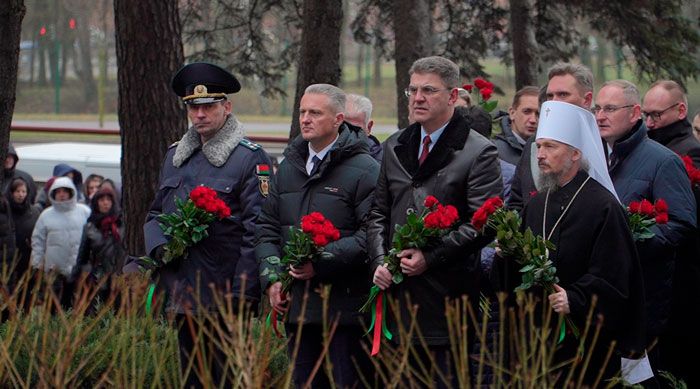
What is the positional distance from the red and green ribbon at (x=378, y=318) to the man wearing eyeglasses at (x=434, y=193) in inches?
2.1

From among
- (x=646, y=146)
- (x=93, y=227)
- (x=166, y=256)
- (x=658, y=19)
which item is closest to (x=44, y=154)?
(x=93, y=227)

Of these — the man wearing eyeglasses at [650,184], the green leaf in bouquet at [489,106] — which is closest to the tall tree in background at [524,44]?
the green leaf in bouquet at [489,106]

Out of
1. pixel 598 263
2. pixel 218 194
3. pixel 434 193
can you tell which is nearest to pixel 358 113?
pixel 218 194

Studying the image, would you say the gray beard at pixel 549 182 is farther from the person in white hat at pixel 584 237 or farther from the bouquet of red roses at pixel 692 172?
the bouquet of red roses at pixel 692 172

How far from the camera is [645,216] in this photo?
534 cm

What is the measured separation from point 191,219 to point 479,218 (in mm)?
1758

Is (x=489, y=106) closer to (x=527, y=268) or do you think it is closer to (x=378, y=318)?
(x=378, y=318)

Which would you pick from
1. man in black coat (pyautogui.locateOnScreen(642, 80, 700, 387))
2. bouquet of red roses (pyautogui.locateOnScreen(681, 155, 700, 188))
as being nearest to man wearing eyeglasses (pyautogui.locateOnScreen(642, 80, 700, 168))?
man in black coat (pyautogui.locateOnScreen(642, 80, 700, 387))

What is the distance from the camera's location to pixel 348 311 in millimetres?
5512

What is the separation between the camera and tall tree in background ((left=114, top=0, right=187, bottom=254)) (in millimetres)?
8852

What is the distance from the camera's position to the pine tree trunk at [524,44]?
1518 centimetres

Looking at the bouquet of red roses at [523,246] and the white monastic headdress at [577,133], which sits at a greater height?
the white monastic headdress at [577,133]

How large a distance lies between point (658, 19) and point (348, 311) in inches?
480

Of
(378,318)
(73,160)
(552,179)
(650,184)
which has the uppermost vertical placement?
(552,179)
